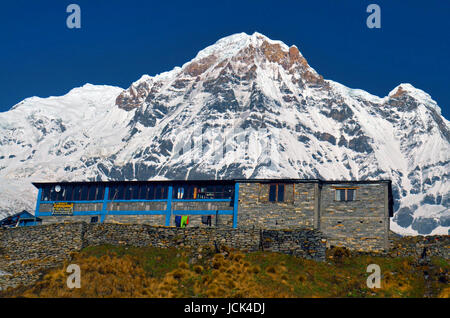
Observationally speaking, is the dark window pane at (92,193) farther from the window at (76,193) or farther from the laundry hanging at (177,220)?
the laundry hanging at (177,220)

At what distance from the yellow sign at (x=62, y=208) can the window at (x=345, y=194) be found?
2874cm

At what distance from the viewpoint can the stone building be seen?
180 feet

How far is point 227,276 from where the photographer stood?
42906 mm

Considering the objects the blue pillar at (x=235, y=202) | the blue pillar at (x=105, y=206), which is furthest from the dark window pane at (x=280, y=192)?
the blue pillar at (x=105, y=206)

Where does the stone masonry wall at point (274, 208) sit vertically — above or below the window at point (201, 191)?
below

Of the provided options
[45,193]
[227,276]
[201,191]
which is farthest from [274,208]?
[45,193]

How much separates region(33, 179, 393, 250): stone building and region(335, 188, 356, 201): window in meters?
0.09

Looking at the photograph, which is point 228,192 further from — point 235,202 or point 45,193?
point 45,193

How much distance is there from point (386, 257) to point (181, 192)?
22215mm

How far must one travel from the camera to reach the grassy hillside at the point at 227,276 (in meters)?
40.8

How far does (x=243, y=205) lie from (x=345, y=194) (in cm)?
951

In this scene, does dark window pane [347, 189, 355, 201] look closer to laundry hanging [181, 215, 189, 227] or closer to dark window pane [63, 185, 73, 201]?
laundry hanging [181, 215, 189, 227]
